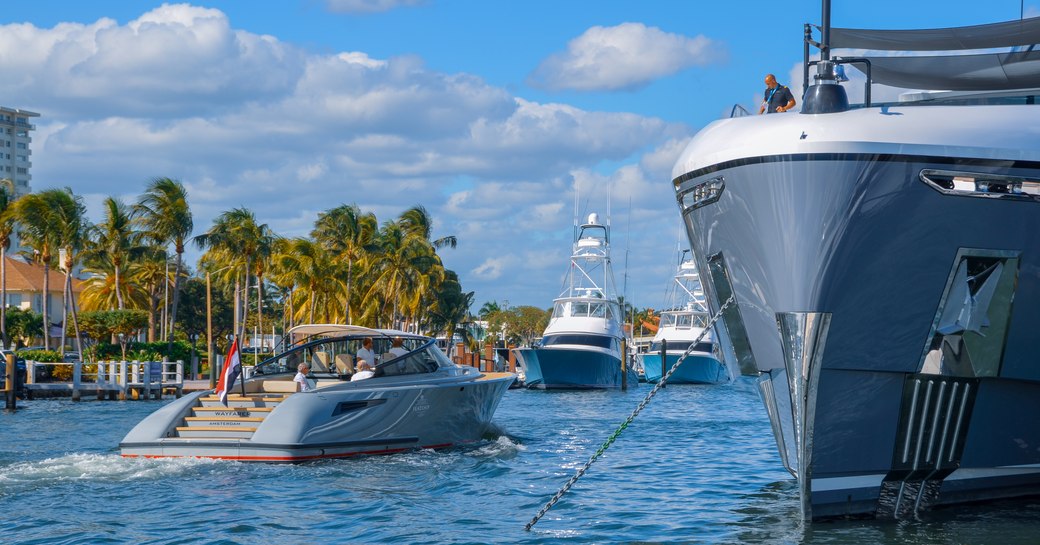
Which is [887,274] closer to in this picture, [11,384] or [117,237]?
[11,384]

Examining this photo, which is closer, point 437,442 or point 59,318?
point 437,442

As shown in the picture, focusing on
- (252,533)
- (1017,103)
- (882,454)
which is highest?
(1017,103)

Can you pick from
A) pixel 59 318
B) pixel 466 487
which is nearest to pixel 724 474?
pixel 466 487

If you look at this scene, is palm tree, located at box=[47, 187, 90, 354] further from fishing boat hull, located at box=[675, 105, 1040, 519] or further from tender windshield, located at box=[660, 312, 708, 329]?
fishing boat hull, located at box=[675, 105, 1040, 519]

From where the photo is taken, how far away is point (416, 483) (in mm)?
14500

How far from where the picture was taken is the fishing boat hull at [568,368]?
4722 cm

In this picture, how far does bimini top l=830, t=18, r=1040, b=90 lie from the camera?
10570 mm

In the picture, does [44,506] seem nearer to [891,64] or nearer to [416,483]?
[416,483]

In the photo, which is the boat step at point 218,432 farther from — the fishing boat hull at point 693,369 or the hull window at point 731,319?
the fishing boat hull at point 693,369

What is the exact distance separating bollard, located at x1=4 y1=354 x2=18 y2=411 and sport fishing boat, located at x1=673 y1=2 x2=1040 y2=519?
25337 mm

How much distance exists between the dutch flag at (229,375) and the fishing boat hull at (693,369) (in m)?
40.4

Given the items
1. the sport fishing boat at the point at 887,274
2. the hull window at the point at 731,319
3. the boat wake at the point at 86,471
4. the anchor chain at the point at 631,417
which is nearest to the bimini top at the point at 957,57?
the sport fishing boat at the point at 887,274

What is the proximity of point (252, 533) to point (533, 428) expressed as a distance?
13.7 metres

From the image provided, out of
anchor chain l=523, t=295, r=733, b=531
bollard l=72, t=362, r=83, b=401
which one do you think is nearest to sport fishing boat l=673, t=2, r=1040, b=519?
anchor chain l=523, t=295, r=733, b=531
